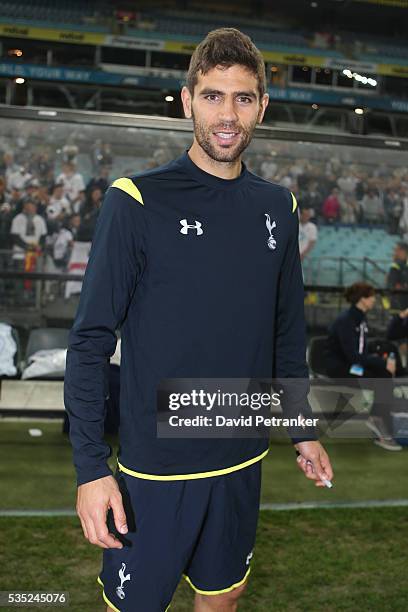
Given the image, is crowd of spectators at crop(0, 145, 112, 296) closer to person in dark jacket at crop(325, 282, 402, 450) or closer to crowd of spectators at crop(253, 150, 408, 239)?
crowd of spectators at crop(253, 150, 408, 239)

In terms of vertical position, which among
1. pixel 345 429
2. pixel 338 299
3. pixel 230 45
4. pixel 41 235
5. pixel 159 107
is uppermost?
pixel 159 107

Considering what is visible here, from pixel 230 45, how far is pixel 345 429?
4.35 m

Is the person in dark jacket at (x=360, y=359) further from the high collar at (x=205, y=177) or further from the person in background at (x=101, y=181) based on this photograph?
the high collar at (x=205, y=177)

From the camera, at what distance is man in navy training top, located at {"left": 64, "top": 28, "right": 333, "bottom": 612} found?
1519 millimetres

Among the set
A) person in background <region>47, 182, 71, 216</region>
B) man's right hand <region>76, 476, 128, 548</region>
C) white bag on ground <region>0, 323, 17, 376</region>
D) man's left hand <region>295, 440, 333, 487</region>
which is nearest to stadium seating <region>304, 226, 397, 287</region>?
person in background <region>47, 182, 71, 216</region>

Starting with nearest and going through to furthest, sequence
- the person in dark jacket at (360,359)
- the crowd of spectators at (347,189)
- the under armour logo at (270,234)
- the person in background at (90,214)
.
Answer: the under armour logo at (270,234)
the person in dark jacket at (360,359)
the person in background at (90,214)
the crowd of spectators at (347,189)

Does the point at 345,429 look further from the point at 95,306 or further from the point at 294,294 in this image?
the point at 95,306

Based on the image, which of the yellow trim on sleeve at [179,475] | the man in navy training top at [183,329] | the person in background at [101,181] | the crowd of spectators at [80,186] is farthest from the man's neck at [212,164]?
the person in background at [101,181]

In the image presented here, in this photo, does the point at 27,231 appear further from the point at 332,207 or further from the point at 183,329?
the point at 183,329

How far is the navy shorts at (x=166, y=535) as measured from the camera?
1.63 m

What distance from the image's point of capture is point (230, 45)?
5.14 feet

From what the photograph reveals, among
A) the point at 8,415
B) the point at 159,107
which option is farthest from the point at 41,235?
the point at 159,107

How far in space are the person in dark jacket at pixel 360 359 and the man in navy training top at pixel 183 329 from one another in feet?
12.0

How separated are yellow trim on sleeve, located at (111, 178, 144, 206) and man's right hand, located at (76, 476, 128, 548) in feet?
1.87
